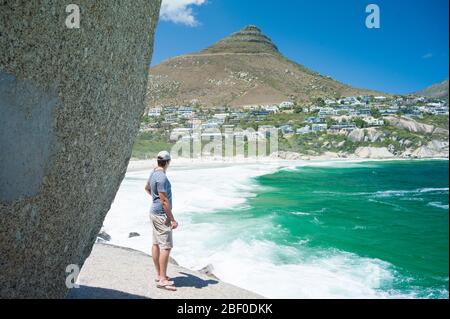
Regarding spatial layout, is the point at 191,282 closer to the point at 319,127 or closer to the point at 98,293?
the point at 98,293

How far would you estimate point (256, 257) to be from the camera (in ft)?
52.9

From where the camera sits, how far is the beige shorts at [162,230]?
6.72m

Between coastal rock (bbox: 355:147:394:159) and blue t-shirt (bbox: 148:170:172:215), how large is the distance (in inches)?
4491

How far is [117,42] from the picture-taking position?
4379 mm

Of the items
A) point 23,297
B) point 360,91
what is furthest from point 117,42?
point 360,91

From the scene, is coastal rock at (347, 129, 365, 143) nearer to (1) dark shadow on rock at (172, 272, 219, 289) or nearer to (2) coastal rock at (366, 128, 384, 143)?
(2) coastal rock at (366, 128, 384, 143)

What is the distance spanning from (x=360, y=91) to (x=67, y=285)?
20763 cm

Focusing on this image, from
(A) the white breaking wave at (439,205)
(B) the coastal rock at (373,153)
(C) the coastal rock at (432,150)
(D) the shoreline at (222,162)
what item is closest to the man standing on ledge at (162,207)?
(A) the white breaking wave at (439,205)

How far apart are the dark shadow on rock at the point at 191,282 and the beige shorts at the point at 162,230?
115cm

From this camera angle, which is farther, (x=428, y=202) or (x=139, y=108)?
(x=428, y=202)

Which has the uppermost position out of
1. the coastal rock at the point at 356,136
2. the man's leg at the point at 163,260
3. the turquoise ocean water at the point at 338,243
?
the coastal rock at the point at 356,136

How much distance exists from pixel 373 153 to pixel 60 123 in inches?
4667

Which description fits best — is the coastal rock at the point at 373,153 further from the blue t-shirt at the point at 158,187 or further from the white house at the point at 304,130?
the blue t-shirt at the point at 158,187
